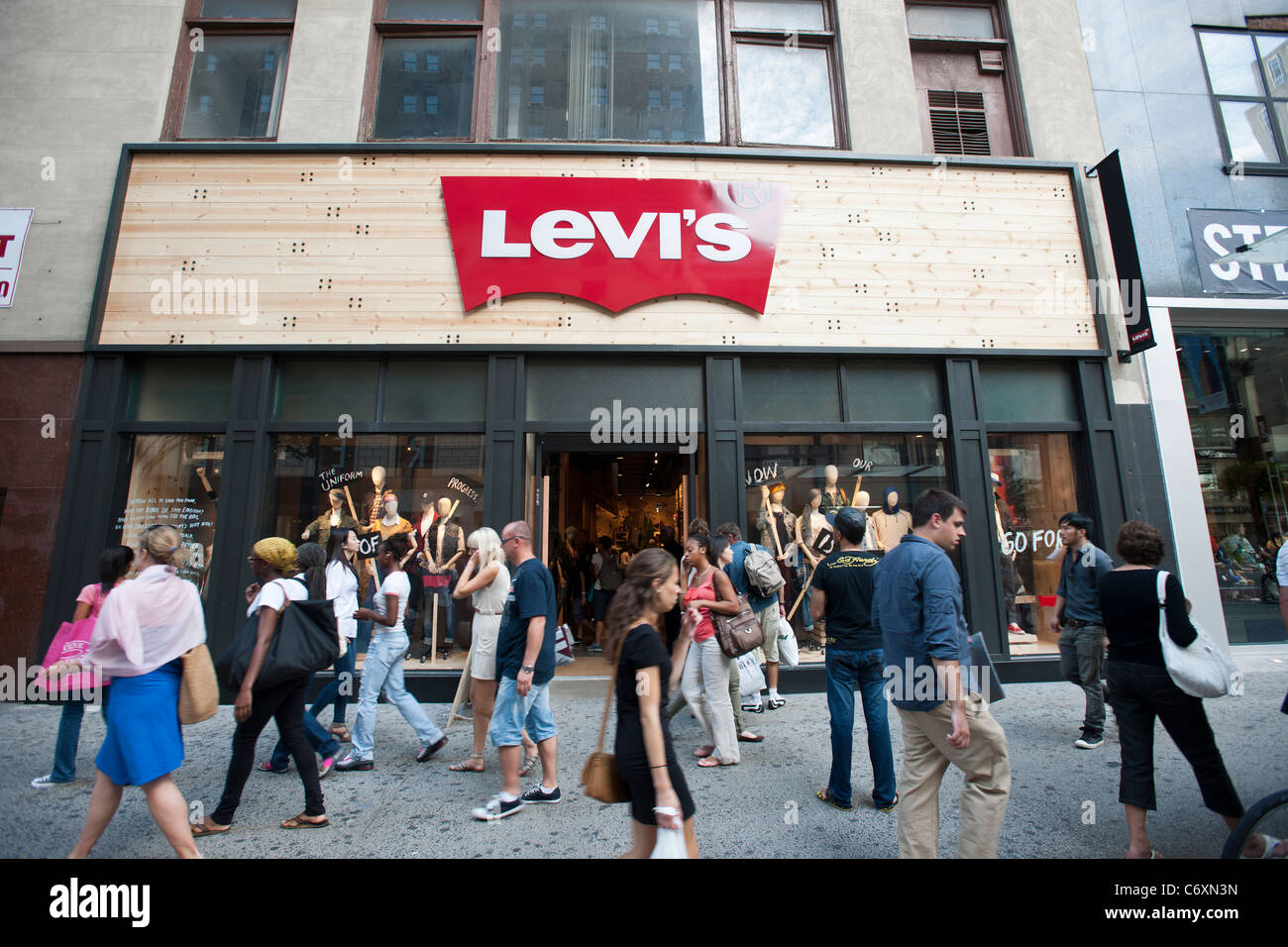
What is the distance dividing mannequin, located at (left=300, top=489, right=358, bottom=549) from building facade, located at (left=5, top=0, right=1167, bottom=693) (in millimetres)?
69

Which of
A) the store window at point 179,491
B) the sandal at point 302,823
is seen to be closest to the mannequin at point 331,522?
the store window at point 179,491

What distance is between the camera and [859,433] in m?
7.99

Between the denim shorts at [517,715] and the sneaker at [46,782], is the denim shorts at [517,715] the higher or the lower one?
the higher one

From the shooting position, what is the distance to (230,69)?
8531 mm

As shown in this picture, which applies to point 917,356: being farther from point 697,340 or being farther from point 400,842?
point 400,842

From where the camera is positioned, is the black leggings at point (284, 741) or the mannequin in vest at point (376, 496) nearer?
the black leggings at point (284, 741)

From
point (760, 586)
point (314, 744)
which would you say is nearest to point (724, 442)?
point (760, 586)

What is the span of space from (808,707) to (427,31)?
34.3 ft

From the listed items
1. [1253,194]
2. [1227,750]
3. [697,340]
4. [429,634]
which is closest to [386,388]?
[429,634]

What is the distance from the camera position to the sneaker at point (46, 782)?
452 centimetres

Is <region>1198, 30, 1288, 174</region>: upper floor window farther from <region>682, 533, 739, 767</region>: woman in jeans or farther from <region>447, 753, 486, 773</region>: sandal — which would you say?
<region>447, 753, 486, 773</region>: sandal

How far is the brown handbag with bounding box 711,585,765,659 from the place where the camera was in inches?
189

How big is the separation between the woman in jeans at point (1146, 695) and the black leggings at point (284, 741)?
4804mm

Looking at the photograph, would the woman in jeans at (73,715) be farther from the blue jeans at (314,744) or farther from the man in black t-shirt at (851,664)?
the man in black t-shirt at (851,664)
